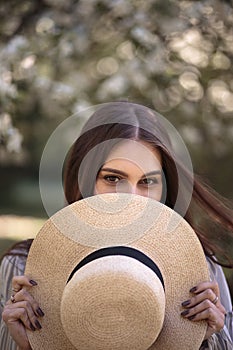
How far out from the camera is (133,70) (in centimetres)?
471

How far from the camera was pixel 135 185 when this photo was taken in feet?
7.36

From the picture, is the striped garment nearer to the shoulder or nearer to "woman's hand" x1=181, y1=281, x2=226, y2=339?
the shoulder

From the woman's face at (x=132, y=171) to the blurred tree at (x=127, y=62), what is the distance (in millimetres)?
1950

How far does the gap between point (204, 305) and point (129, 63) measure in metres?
2.83

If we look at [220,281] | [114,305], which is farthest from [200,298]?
[220,281]

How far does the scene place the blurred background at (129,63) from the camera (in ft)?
14.1

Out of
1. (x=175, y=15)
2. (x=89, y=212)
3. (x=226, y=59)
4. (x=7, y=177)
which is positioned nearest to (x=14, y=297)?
(x=89, y=212)

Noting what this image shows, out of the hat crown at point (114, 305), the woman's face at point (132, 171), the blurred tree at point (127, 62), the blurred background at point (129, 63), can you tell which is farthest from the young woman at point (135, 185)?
the blurred tree at point (127, 62)

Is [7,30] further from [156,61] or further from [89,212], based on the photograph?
[89,212]

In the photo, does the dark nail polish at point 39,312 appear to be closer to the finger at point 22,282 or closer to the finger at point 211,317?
the finger at point 22,282

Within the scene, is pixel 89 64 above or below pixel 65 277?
below

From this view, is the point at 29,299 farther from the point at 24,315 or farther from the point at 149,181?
the point at 149,181

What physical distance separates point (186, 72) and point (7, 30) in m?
0.96

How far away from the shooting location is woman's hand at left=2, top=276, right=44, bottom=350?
2.10 meters
